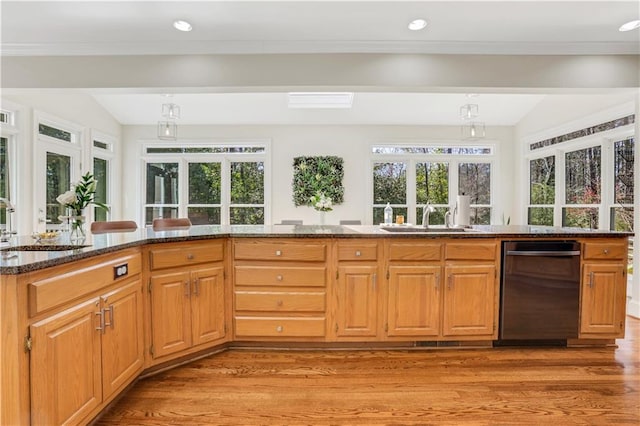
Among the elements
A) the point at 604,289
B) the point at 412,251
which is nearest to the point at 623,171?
the point at 604,289

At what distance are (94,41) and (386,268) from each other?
3.33 m

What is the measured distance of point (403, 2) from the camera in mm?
2662

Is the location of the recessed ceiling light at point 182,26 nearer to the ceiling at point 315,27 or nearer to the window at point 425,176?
the ceiling at point 315,27

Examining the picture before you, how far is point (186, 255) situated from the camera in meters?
2.46

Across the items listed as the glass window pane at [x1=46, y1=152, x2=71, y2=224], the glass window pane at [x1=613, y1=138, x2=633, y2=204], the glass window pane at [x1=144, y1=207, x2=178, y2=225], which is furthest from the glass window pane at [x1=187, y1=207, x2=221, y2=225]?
the glass window pane at [x1=613, y1=138, x2=633, y2=204]

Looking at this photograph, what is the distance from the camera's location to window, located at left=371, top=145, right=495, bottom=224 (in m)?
6.69

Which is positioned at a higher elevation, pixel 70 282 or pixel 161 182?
pixel 161 182

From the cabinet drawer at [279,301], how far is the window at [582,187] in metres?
4.40

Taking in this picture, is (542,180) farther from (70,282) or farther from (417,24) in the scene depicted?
(70,282)

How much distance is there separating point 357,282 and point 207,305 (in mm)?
1146

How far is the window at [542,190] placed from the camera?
18.6ft

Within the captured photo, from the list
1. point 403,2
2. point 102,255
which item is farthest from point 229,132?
point 102,255

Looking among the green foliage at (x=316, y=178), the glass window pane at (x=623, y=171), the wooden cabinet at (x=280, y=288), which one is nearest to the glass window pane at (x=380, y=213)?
the green foliage at (x=316, y=178)

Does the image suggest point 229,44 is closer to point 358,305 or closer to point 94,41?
point 94,41
